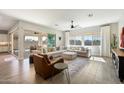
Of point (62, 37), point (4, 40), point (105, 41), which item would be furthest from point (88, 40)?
point (4, 40)

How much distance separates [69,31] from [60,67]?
280 inches

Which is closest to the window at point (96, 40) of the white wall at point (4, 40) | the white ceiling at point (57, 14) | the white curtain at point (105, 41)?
the white curtain at point (105, 41)

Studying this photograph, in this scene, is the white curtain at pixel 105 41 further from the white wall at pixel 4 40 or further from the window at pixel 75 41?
the white wall at pixel 4 40

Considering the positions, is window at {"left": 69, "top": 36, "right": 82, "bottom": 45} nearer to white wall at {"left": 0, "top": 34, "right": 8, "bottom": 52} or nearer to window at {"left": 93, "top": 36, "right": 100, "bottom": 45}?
window at {"left": 93, "top": 36, "right": 100, "bottom": 45}

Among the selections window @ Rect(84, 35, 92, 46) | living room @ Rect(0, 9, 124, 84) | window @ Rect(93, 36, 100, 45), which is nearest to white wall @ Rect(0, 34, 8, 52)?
living room @ Rect(0, 9, 124, 84)

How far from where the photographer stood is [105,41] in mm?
7473

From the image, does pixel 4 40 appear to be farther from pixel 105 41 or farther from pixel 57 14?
pixel 105 41

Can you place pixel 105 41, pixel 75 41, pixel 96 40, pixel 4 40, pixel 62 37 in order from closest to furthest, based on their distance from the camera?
pixel 105 41, pixel 96 40, pixel 4 40, pixel 75 41, pixel 62 37

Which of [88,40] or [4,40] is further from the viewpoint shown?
[4,40]

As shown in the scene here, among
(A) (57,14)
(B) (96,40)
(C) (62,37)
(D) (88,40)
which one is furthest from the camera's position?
(C) (62,37)

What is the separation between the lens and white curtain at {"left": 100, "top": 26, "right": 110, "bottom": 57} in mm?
7355
